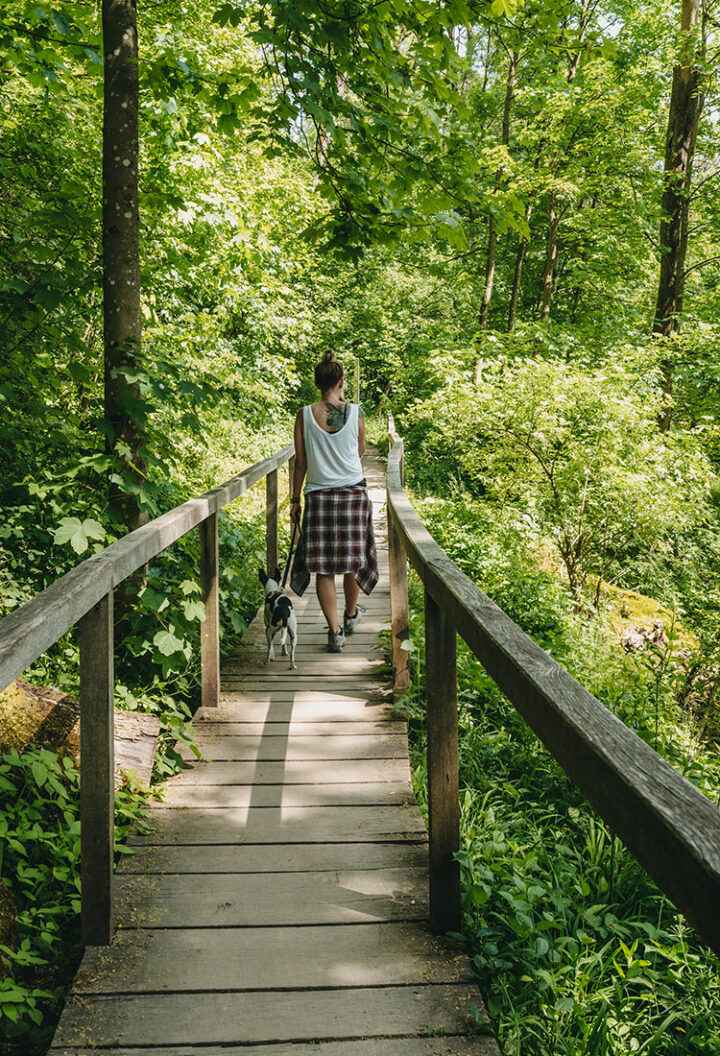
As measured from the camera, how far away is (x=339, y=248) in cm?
494

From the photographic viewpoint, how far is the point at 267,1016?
6.97 feet

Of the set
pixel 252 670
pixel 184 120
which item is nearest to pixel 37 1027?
pixel 252 670

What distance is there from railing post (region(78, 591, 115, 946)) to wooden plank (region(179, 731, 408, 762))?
53.8 inches

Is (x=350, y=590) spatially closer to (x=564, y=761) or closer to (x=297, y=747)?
(x=297, y=747)

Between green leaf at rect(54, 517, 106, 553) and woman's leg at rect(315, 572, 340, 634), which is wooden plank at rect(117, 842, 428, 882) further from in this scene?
woman's leg at rect(315, 572, 340, 634)

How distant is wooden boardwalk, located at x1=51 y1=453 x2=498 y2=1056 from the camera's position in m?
2.07

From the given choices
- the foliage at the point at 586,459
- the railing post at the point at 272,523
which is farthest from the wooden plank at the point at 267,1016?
the foliage at the point at 586,459

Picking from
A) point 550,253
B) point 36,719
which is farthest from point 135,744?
point 550,253

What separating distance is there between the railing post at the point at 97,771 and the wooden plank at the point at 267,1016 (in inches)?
10.4

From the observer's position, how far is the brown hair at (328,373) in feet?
16.5

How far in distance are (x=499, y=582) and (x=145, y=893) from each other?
482 cm

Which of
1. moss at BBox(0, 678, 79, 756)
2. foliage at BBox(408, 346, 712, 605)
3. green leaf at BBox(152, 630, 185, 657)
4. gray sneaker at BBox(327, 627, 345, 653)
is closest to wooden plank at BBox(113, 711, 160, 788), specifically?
moss at BBox(0, 678, 79, 756)

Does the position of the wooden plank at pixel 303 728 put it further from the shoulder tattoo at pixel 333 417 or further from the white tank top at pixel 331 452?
the shoulder tattoo at pixel 333 417

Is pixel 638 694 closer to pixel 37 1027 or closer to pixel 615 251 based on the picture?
pixel 37 1027
